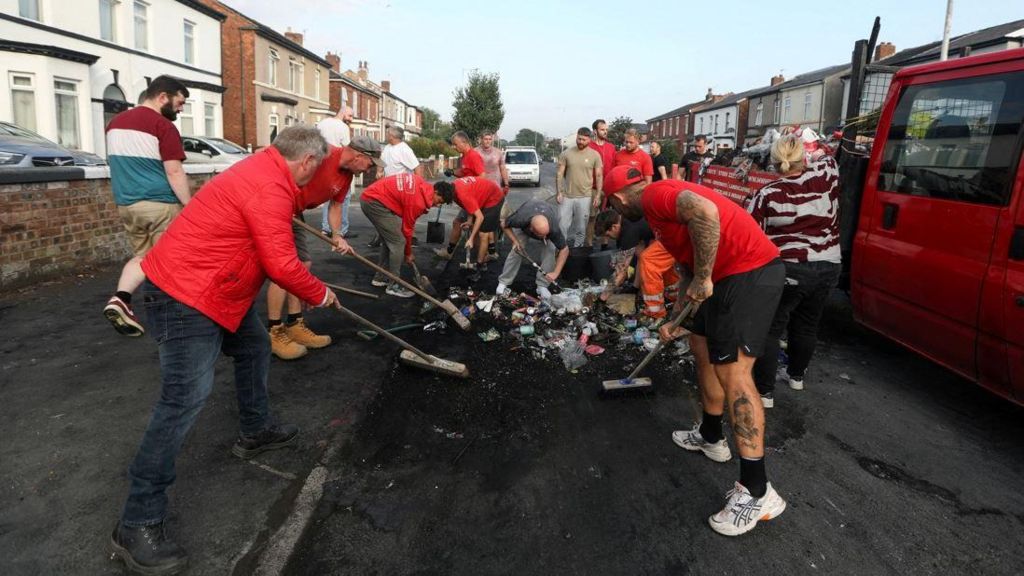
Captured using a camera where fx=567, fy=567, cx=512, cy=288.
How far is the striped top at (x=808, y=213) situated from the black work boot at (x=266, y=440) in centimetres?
338

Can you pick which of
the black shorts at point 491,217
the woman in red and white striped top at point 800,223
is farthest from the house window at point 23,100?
the woman in red and white striped top at point 800,223

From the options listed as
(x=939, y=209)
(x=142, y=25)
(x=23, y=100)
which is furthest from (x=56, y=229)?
(x=142, y=25)

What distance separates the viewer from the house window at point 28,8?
15.6 meters

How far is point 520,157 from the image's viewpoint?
26484mm

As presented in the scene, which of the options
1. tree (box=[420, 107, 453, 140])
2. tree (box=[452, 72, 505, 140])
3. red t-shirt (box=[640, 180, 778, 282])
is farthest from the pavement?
tree (box=[420, 107, 453, 140])

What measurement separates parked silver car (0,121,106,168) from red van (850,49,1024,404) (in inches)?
426

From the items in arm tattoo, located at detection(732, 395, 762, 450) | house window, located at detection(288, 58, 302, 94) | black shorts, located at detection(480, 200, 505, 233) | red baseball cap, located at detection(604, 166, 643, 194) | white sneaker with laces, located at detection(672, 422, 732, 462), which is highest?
house window, located at detection(288, 58, 302, 94)

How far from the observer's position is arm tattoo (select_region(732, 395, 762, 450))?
274cm

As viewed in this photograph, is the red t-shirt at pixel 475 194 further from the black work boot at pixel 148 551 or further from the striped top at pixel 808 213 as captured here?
the black work boot at pixel 148 551

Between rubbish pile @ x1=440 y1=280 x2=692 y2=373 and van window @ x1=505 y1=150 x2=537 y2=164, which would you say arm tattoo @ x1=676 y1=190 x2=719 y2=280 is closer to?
rubbish pile @ x1=440 y1=280 x2=692 y2=373

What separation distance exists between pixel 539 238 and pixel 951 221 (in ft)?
12.7

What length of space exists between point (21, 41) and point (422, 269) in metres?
15.5

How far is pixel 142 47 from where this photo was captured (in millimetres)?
20750

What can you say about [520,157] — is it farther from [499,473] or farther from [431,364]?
[499,473]
